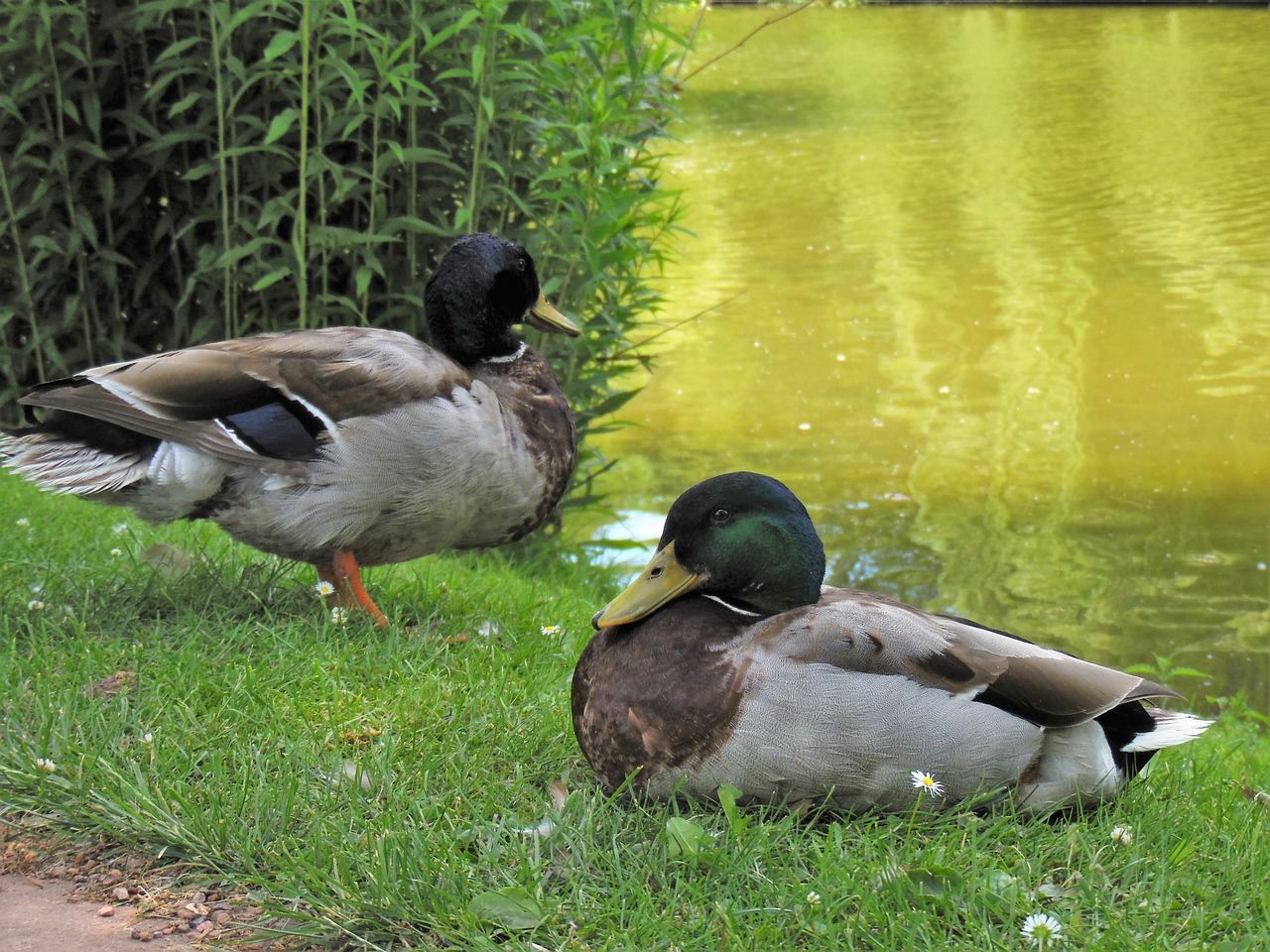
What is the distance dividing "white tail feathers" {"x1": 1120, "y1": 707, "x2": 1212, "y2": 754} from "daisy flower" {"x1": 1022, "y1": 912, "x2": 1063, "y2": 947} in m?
0.55

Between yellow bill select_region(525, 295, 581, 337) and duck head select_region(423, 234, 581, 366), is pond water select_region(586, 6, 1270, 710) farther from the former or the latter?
duck head select_region(423, 234, 581, 366)

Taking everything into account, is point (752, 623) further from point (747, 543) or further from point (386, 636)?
point (386, 636)

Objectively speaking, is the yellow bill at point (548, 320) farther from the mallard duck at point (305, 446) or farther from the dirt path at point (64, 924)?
the dirt path at point (64, 924)

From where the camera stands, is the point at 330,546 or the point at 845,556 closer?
the point at 330,546

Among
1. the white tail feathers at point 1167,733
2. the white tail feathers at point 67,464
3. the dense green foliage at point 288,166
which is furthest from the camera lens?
the dense green foliage at point 288,166

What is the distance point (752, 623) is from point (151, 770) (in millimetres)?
1194

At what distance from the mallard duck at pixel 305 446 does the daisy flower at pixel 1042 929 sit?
187cm

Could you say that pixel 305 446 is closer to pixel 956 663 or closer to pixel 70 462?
pixel 70 462

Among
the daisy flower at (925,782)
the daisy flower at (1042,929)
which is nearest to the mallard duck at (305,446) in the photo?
the daisy flower at (925,782)

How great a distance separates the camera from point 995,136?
50.3ft

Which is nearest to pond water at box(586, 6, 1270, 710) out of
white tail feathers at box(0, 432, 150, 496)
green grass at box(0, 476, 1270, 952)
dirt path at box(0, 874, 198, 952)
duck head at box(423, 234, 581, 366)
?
duck head at box(423, 234, 581, 366)

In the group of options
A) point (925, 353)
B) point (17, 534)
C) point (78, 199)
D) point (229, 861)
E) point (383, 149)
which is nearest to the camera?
point (229, 861)

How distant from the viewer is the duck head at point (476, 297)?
390 centimetres

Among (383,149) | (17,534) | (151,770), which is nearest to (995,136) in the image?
(383,149)
